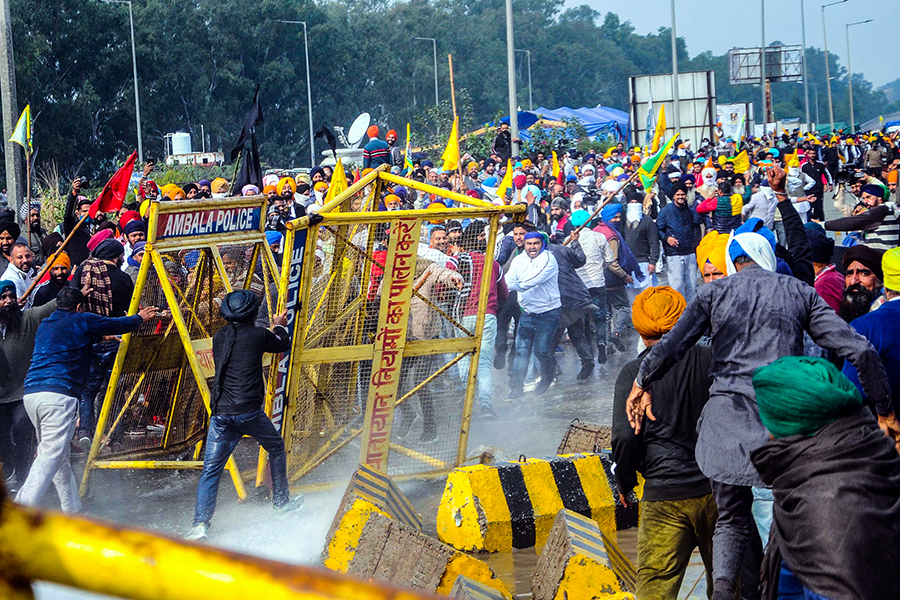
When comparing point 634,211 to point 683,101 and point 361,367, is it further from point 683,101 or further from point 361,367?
point 683,101

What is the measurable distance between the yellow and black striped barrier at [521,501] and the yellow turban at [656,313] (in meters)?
2.06

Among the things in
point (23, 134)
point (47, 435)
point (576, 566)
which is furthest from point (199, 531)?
point (23, 134)

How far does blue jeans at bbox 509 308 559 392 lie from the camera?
980 cm

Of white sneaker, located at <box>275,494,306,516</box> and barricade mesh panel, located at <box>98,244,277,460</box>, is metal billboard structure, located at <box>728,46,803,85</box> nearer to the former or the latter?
barricade mesh panel, located at <box>98,244,277,460</box>

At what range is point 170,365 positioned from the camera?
7.46 m

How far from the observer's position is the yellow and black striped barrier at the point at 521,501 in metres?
5.83

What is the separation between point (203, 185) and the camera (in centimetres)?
1398

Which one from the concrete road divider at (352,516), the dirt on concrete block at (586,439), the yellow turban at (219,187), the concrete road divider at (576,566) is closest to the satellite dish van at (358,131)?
the yellow turban at (219,187)

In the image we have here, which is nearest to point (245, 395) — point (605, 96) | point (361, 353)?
point (361, 353)

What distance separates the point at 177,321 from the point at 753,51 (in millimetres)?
73784

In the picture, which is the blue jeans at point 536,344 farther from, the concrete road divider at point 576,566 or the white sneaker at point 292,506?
the concrete road divider at point 576,566

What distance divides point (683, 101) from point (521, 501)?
32005 millimetres

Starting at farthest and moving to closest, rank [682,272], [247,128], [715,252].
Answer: [682,272]
[247,128]
[715,252]

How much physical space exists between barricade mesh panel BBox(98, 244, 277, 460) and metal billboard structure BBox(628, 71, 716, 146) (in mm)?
28664
